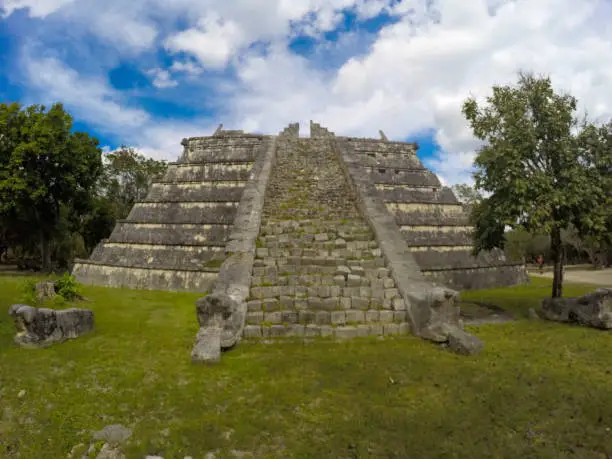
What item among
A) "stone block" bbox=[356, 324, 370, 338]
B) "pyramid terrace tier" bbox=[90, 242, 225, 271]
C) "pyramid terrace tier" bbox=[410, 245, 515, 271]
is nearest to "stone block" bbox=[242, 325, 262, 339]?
"stone block" bbox=[356, 324, 370, 338]

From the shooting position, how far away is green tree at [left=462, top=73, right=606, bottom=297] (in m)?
9.52

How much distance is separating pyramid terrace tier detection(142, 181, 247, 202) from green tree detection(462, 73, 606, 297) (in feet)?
33.9

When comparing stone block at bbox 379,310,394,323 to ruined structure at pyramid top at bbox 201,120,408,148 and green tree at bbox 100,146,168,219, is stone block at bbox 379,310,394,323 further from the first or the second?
green tree at bbox 100,146,168,219

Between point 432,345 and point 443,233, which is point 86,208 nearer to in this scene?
point 443,233

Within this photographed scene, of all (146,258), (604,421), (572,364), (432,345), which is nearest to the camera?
(604,421)

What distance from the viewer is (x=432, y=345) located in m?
7.96

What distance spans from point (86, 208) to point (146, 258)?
1261cm

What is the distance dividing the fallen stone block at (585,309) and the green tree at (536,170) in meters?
1.11

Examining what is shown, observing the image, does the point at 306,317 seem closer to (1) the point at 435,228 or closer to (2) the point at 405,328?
(2) the point at 405,328

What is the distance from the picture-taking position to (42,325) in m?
7.86

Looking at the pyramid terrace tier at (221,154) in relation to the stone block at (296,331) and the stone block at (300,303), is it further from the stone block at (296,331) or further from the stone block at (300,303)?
the stone block at (296,331)

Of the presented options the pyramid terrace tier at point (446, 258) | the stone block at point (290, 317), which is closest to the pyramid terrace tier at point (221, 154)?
the pyramid terrace tier at point (446, 258)

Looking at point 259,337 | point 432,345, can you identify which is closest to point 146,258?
point 259,337

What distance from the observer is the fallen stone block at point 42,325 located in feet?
25.3
